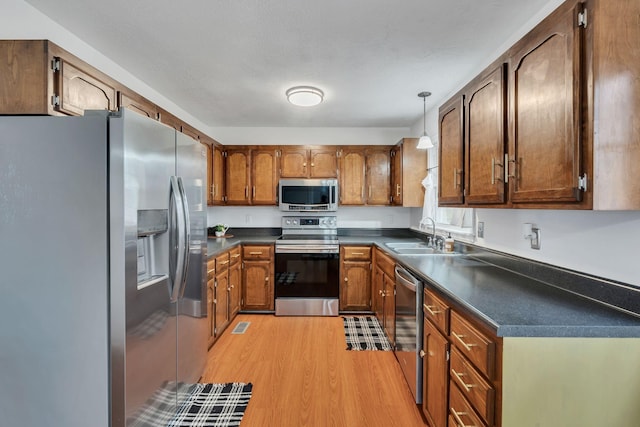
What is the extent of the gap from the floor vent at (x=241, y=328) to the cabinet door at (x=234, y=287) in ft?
0.39

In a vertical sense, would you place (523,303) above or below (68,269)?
below

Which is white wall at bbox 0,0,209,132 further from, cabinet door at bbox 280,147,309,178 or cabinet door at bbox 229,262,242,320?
cabinet door at bbox 229,262,242,320

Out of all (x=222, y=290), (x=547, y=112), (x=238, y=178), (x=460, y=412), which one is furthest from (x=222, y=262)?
(x=547, y=112)

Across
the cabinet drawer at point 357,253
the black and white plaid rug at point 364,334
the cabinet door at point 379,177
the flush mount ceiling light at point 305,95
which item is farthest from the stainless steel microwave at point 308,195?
the black and white plaid rug at point 364,334

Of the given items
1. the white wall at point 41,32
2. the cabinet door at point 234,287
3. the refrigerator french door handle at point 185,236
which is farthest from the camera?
the cabinet door at point 234,287

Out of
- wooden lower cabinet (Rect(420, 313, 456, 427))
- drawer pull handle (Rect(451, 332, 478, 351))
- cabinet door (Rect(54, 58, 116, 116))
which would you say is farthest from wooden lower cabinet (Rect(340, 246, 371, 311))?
cabinet door (Rect(54, 58, 116, 116))

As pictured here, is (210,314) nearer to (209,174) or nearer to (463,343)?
(209,174)

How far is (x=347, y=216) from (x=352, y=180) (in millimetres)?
540

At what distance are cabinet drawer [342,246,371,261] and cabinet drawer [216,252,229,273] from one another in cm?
Answer: 134

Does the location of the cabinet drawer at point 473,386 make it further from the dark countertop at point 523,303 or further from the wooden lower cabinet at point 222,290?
the wooden lower cabinet at point 222,290

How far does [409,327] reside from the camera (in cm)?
210

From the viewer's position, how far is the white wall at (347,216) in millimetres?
4215

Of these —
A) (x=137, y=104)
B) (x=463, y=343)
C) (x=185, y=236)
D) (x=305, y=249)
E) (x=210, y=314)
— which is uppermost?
(x=137, y=104)

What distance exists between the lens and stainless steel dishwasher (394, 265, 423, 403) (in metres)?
1.92
